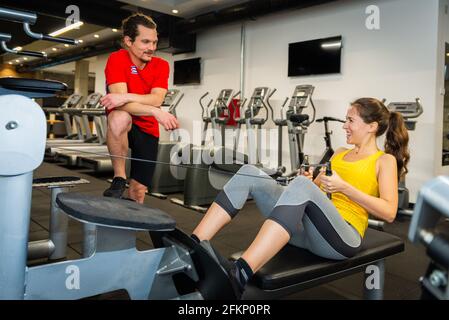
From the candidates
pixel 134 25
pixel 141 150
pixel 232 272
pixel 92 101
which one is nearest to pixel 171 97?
pixel 92 101

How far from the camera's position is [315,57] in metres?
5.17

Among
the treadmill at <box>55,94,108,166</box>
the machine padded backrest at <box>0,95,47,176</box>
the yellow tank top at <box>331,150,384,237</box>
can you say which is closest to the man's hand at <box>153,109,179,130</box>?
the machine padded backrest at <box>0,95,47,176</box>

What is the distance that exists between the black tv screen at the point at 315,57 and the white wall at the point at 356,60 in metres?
0.10

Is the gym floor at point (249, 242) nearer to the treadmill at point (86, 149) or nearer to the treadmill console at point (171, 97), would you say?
the treadmill at point (86, 149)

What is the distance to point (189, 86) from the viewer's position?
7402 mm

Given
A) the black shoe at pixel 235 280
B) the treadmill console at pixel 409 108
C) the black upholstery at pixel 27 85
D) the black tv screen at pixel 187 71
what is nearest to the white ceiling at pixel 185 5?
the black tv screen at pixel 187 71

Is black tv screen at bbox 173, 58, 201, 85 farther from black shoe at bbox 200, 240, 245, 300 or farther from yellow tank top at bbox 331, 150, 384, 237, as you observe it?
black shoe at bbox 200, 240, 245, 300

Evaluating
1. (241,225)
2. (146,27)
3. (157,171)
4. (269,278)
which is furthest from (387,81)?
(269,278)

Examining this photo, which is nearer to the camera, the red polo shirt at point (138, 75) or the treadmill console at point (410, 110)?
the red polo shirt at point (138, 75)

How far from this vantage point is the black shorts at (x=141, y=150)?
6.44ft

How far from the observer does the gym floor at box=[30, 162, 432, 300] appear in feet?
6.30

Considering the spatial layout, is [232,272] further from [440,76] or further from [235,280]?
[440,76]

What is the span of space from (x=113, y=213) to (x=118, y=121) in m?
0.74

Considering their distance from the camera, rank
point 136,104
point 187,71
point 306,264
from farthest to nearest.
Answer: point 187,71 < point 136,104 < point 306,264
